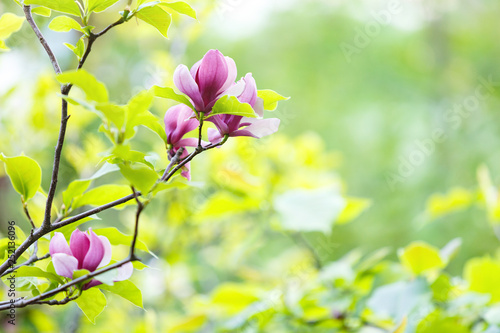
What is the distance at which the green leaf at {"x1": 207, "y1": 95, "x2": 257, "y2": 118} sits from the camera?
366mm

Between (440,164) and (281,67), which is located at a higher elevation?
(281,67)

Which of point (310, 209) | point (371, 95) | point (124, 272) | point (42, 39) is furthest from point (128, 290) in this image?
point (371, 95)

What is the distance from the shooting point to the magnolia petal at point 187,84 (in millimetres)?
381

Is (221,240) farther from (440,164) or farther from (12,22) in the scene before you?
(440,164)

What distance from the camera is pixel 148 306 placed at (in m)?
1.52

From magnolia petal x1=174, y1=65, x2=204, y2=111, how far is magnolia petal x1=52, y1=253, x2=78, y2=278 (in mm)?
173

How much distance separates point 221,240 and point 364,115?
6.45ft

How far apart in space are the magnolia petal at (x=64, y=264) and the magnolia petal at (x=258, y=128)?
0.18 m

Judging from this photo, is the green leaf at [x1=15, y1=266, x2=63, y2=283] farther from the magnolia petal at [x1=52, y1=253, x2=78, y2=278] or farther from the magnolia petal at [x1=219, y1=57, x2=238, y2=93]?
the magnolia petal at [x1=219, y1=57, x2=238, y2=93]

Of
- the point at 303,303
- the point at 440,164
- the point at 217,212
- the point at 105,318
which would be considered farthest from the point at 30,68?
the point at 440,164

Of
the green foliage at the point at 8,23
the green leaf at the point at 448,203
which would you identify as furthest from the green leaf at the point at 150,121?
the green leaf at the point at 448,203

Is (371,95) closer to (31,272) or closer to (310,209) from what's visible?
(310,209)

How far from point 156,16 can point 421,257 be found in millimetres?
517

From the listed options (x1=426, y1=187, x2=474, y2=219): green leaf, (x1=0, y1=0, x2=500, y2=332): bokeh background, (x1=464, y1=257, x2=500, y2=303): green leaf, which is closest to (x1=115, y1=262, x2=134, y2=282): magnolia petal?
(x1=464, y1=257, x2=500, y2=303): green leaf
